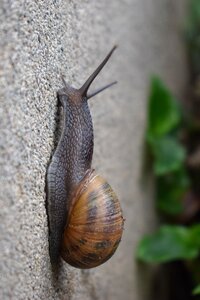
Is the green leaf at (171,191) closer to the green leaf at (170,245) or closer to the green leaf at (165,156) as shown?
the green leaf at (165,156)

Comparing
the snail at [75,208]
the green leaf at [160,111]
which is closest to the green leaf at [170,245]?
the green leaf at [160,111]

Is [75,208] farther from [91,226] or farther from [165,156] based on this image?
[165,156]

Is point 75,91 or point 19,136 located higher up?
point 19,136

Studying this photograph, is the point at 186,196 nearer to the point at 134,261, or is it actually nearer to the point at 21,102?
the point at 134,261

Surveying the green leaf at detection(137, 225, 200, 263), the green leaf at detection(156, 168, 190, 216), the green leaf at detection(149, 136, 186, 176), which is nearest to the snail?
the green leaf at detection(137, 225, 200, 263)

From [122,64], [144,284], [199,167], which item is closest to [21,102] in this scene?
[122,64]

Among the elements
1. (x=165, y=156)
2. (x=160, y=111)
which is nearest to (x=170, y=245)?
(x=165, y=156)
